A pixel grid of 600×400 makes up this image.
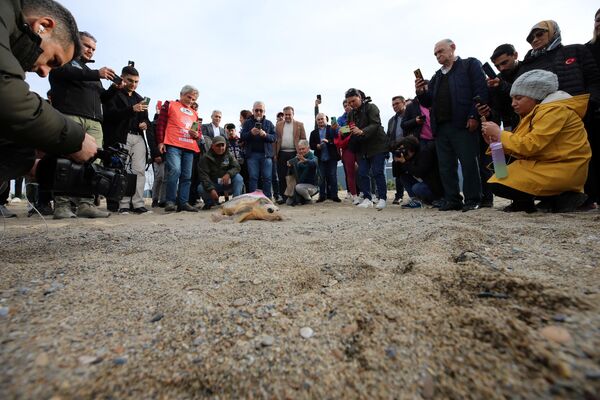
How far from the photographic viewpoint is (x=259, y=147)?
5328 millimetres

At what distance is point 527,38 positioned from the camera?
2922 mm

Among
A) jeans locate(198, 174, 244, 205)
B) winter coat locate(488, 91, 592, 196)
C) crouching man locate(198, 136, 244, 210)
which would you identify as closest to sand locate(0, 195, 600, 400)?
winter coat locate(488, 91, 592, 196)

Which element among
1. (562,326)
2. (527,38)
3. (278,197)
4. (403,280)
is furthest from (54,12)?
(278,197)

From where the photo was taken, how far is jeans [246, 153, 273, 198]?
5379 mm

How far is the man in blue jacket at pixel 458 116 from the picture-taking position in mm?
3125

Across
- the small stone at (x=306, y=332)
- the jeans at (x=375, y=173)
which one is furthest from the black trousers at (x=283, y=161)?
the small stone at (x=306, y=332)

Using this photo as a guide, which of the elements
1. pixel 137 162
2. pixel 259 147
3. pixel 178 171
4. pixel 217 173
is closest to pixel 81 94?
pixel 137 162

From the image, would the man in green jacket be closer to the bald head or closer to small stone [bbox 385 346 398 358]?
small stone [bbox 385 346 398 358]

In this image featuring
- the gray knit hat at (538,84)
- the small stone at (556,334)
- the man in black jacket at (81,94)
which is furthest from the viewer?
the man in black jacket at (81,94)

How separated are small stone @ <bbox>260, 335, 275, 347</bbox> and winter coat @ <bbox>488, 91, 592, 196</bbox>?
253cm

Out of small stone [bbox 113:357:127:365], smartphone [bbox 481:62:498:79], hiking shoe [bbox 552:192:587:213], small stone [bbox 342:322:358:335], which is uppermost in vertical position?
smartphone [bbox 481:62:498:79]

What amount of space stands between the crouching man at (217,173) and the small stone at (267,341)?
4.16 meters

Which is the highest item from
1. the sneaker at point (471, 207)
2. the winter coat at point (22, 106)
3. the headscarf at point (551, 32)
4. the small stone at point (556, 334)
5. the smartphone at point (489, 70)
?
the headscarf at point (551, 32)

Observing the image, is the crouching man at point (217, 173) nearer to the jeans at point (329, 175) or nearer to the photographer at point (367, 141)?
the jeans at point (329, 175)
